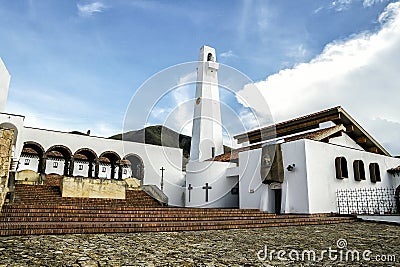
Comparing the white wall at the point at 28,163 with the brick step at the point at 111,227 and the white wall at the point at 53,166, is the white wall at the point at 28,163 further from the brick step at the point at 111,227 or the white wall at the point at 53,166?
the brick step at the point at 111,227

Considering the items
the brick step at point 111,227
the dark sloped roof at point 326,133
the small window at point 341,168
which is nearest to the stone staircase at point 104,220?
the brick step at point 111,227

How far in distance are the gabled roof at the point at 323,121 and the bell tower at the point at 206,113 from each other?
399 centimetres

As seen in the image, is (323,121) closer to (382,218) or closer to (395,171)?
(395,171)

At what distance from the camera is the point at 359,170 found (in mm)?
12797

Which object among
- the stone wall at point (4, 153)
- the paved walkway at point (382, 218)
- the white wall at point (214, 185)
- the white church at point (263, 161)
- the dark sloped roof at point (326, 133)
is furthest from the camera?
the white wall at point (214, 185)

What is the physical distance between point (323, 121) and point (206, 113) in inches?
329

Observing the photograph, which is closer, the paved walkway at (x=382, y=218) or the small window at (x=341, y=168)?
the paved walkway at (x=382, y=218)

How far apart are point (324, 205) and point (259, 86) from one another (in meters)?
7.44

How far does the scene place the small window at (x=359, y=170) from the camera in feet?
41.1

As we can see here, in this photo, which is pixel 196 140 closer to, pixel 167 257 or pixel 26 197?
pixel 26 197

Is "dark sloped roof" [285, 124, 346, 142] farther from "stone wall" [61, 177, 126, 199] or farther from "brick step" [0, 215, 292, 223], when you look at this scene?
"stone wall" [61, 177, 126, 199]

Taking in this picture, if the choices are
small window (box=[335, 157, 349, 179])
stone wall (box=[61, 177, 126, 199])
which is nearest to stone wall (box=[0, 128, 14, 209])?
stone wall (box=[61, 177, 126, 199])

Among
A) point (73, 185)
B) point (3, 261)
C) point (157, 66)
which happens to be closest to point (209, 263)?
point (3, 261)

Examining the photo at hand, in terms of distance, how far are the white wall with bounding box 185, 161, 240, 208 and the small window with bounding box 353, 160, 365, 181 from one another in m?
5.73
